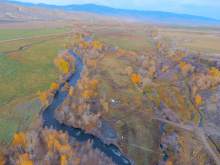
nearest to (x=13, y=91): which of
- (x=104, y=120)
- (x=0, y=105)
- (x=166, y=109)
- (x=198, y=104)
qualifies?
(x=0, y=105)

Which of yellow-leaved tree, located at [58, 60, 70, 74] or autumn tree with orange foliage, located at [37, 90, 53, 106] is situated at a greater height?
yellow-leaved tree, located at [58, 60, 70, 74]

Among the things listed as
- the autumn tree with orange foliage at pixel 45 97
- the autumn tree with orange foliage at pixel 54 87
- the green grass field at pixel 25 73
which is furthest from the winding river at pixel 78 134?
the green grass field at pixel 25 73

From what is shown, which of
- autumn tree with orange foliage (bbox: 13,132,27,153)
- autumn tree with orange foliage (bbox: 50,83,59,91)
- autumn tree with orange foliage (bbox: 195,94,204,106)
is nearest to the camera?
autumn tree with orange foliage (bbox: 13,132,27,153)

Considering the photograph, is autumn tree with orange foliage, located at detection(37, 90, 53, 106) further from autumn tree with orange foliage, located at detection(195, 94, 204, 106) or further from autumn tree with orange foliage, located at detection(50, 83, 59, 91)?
autumn tree with orange foliage, located at detection(195, 94, 204, 106)

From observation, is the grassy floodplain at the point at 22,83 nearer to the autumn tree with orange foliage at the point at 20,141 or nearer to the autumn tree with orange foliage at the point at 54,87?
the autumn tree with orange foliage at the point at 54,87

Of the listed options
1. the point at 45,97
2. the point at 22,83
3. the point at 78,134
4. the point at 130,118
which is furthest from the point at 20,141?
the point at 22,83

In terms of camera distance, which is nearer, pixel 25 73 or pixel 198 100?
pixel 198 100

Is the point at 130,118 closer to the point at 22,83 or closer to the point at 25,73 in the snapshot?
the point at 22,83

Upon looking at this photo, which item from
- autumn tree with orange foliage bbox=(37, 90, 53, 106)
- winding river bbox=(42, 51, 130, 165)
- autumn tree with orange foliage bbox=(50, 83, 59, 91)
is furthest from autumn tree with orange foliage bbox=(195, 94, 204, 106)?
autumn tree with orange foliage bbox=(50, 83, 59, 91)

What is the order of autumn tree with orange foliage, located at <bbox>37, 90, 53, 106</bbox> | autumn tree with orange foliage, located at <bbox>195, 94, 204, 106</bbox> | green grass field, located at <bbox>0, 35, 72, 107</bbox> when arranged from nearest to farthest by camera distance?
1. autumn tree with orange foliage, located at <bbox>37, 90, 53, 106</bbox>
2. autumn tree with orange foliage, located at <bbox>195, 94, 204, 106</bbox>
3. green grass field, located at <bbox>0, 35, 72, 107</bbox>
